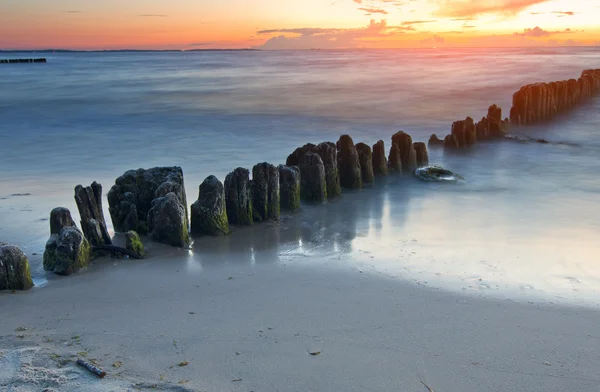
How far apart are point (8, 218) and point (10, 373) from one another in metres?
4.31

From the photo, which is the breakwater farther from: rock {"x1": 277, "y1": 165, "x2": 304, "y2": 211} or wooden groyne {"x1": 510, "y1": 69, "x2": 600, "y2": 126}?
wooden groyne {"x1": 510, "y1": 69, "x2": 600, "y2": 126}

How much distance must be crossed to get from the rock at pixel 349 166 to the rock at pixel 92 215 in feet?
12.8

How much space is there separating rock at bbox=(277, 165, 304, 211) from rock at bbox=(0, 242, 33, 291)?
332cm

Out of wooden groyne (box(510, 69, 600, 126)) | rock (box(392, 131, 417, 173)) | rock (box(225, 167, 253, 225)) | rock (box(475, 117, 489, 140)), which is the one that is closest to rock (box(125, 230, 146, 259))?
rock (box(225, 167, 253, 225))

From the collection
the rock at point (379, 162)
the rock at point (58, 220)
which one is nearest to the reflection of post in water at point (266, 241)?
the rock at point (58, 220)

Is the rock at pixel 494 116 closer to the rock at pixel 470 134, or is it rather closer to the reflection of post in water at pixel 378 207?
the rock at pixel 470 134

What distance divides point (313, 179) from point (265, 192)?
3.70 ft

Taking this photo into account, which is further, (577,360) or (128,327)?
(128,327)

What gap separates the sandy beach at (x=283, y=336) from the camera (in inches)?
120

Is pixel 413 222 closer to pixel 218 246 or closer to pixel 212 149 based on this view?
pixel 218 246

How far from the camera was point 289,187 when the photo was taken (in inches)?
274

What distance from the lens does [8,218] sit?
6660mm

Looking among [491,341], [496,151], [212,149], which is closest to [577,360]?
[491,341]

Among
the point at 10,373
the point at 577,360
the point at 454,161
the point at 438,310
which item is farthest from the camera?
the point at 454,161
